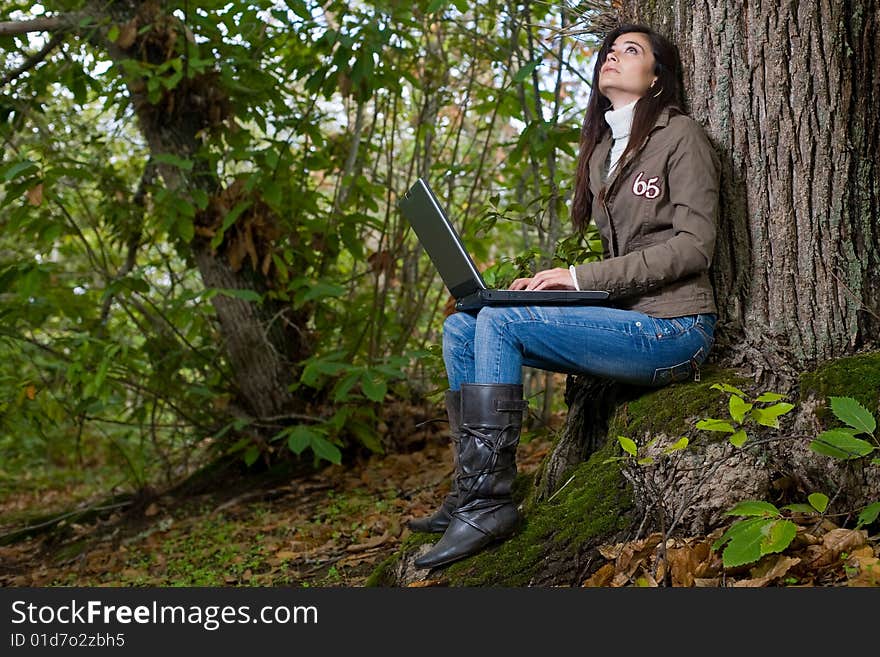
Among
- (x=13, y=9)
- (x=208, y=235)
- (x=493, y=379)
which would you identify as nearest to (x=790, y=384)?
(x=493, y=379)

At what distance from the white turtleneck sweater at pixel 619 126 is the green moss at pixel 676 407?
781 mm

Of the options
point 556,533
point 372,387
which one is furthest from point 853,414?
point 372,387

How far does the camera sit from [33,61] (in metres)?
4.97

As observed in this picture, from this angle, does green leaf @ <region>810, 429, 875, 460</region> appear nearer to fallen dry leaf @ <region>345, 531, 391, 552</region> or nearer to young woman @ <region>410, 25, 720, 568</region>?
young woman @ <region>410, 25, 720, 568</region>

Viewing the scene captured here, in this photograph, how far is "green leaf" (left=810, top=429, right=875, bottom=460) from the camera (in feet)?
7.34

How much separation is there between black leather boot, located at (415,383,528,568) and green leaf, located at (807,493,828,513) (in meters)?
0.86

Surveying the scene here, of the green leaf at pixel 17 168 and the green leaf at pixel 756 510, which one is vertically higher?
the green leaf at pixel 17 168

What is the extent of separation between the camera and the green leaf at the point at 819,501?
7.66ft

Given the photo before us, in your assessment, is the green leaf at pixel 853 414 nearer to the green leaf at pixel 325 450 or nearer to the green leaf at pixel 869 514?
the green leaf at pixel 869 514

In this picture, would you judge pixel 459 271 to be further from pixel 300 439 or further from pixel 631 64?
pixel 300 439

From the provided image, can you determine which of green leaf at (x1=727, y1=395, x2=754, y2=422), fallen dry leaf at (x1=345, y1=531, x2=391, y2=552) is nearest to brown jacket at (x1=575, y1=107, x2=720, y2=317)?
green leaf at (x1=727, y1=395, x2=754, y2=422)

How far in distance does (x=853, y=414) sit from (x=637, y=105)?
1269mm

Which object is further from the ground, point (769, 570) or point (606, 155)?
point (606, 155)

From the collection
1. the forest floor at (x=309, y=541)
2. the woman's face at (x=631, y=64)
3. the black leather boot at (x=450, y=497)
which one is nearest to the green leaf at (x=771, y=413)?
the forest floor at (x=309, y=541)
